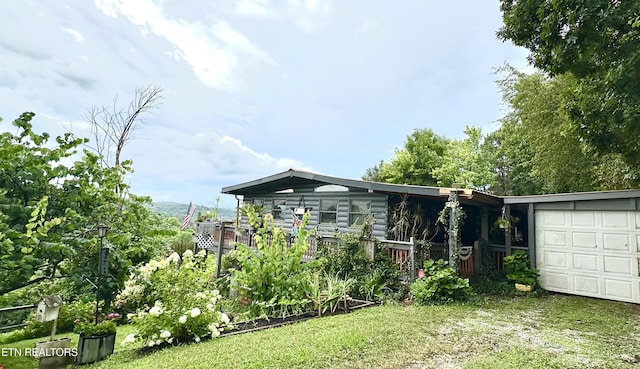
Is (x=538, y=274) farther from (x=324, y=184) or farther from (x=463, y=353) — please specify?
(x=324, y=184)

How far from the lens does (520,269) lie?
25.7 ft

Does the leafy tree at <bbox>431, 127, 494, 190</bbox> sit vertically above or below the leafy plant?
above

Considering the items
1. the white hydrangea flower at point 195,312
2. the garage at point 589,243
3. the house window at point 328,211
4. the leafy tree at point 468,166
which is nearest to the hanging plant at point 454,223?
the garage at point 589,243

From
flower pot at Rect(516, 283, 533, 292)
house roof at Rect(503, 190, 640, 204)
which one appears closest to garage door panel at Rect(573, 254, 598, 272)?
flower pot at Rect(516, 283, 533, 292)

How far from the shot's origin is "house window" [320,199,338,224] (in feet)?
36.7

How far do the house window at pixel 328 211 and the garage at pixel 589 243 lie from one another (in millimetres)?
5534

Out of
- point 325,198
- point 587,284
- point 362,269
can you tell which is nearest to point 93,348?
point 362,269

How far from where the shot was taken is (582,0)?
4.80 m

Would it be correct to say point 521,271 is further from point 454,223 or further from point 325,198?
point 325,198

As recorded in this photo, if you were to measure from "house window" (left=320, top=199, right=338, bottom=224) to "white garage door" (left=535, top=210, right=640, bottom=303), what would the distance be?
5.83 meters

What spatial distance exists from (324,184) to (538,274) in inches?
260

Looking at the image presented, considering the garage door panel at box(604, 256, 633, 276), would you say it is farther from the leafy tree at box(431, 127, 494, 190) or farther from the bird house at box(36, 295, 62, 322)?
the leafy tree at box(431, 127, 494, 190)

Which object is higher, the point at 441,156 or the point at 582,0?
the point at 441,156

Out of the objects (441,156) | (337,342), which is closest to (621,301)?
(337,342)
